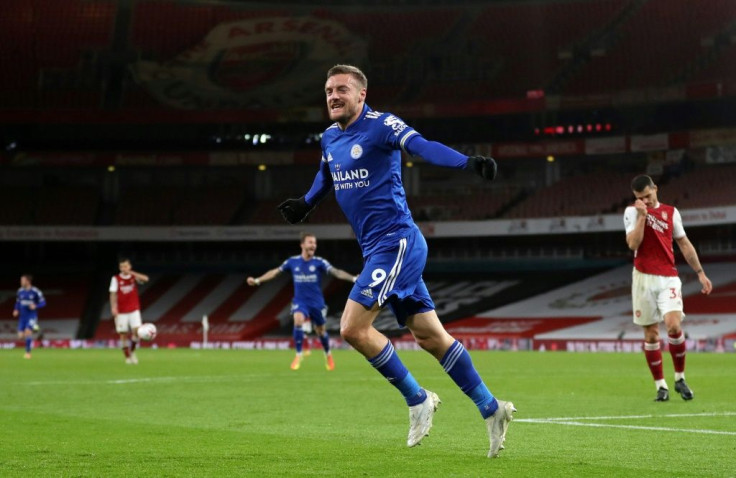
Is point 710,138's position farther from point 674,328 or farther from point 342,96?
point 342,96

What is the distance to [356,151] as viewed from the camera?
753cm

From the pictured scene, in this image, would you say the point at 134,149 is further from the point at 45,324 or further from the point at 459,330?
the point at 459,330

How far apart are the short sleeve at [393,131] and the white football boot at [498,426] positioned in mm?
1861

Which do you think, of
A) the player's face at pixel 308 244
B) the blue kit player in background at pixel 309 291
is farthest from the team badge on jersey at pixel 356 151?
the blue kit player in background at pixel 309 291

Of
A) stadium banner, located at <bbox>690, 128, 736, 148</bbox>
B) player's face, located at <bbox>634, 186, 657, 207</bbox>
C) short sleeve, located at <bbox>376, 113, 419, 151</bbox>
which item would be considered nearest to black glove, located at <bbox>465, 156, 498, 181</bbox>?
short sleeve, located at <bbox>376, 113, 419, 151</bbox>

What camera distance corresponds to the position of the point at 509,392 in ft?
48.3

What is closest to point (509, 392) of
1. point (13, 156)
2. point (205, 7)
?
point (205, 7)

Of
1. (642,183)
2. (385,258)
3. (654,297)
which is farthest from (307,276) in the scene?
(385,258)

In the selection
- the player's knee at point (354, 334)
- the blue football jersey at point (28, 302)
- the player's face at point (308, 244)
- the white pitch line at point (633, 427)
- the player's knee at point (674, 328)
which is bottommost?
the white pitch line at point (633, 427)

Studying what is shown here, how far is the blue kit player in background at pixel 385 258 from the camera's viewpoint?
7.34 meters

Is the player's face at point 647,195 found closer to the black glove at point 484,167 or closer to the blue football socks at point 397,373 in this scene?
the blue football socks at point 397,373

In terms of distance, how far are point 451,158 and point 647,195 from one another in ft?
20.3

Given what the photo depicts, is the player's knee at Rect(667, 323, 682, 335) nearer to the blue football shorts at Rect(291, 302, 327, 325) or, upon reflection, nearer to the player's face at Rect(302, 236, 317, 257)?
the player's face at Rect(302, 236, 317, 257)

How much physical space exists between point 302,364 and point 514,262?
27909 millimetres
